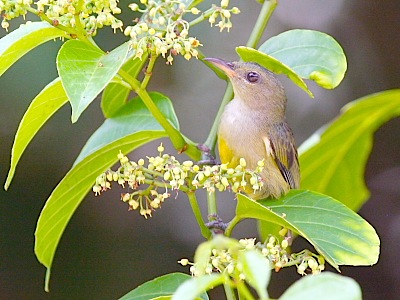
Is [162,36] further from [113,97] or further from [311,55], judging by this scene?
[113,97]

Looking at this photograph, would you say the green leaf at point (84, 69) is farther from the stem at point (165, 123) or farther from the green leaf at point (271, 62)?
the green leaf at point (271, 62)

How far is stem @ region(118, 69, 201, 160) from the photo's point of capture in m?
1.80

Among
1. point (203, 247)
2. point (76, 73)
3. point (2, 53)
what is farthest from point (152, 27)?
point (203, 247)

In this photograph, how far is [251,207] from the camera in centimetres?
177

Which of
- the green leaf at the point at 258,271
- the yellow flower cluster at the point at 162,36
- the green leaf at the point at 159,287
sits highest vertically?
the yellow flower cluster at the point at 162,36

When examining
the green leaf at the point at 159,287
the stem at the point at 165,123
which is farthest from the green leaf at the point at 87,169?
the green leaf at the point at 159,287

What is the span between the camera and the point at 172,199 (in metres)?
5.57

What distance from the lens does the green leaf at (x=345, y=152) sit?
9.23 ft

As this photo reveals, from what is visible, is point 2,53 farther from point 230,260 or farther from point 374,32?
point 374,32

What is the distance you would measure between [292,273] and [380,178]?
877 millimetres

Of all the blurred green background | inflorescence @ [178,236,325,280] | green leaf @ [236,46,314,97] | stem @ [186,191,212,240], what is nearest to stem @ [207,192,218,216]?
stem @ [186,191,212,240]

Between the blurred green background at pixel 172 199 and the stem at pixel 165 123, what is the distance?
269cm

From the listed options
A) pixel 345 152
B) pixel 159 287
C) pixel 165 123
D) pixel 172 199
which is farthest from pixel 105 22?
pixel 172 199

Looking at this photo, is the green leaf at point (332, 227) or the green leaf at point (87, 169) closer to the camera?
the green leaf at point (332, 227)
